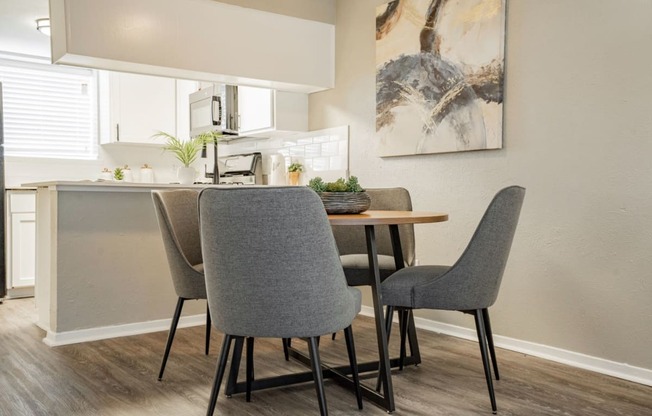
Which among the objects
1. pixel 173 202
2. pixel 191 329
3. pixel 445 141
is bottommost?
pixel 191 329

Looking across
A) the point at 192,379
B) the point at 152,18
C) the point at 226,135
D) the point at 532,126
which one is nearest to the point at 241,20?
the point at 152,18

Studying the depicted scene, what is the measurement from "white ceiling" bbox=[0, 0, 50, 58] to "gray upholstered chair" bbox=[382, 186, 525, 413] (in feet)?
11.4

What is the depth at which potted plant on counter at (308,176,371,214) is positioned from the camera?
7.42ft

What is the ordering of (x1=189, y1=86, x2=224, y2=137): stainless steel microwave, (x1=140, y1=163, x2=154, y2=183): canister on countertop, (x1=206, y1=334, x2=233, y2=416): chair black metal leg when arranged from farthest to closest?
(x1=140, y1=163, x2=154, y2=183): canister on countertop < (x1=189, y1=86, x2=224, y2=137): stainless steel microwave < (x1=206, y1=334, x2=233, y2=416): chair black metal leg

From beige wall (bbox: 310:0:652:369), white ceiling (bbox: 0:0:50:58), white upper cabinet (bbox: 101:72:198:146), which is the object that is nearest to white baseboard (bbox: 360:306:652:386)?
beige wall (bbox: 310:0:652:369)

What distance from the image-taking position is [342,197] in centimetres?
228

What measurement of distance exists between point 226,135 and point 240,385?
10.1 ft

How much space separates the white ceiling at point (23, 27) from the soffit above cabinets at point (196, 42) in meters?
1.17

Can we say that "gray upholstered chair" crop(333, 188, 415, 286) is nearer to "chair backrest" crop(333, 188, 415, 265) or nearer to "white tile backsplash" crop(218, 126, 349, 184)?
"chair backrest" crop(333, 188, 415, 265)

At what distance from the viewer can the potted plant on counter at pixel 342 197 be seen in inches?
89.0

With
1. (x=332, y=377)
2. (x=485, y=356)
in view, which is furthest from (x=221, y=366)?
(x=485, y=356)

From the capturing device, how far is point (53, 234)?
3.25 m

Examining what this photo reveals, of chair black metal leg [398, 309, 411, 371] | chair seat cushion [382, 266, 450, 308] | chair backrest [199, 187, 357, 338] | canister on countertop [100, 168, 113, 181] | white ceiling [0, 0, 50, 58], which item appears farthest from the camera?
canister on countertop [100, 168, 113, 181]

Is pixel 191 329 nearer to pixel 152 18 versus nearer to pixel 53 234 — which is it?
pixel 53 234
